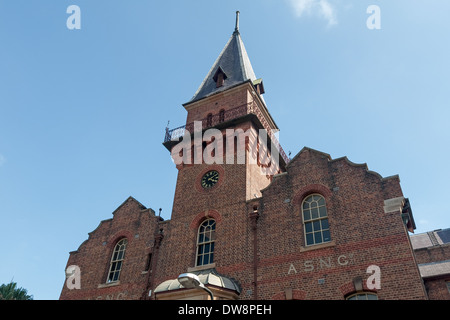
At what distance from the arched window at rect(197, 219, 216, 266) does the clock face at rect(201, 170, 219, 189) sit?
A: 6.57 ft

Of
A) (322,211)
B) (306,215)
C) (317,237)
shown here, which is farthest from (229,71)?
(317,237)

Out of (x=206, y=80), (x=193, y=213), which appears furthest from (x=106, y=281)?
(x=206, y=80)

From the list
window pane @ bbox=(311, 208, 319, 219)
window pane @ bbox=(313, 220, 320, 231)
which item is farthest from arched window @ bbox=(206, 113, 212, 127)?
window pane @ bbox=(313, 220, 320, 231)

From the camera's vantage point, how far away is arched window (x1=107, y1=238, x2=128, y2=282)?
59.3ft

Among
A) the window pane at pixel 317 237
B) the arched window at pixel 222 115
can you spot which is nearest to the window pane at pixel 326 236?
the window pane at pixel 317 237

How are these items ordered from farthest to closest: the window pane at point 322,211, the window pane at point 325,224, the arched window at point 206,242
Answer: the arched window at point 206,242
the window pane at point 322,211
the window pane at point 325,224

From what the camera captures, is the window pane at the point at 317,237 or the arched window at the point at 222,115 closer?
the window pane at the point at 317,237

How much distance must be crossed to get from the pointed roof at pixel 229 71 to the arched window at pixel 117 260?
10.0 metres

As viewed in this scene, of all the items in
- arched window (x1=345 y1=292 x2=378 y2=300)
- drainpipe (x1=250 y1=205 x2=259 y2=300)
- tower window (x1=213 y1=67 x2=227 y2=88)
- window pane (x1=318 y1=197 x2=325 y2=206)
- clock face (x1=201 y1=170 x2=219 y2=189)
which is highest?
tower window (x1=213 y1=67 x2=227 y2=88)

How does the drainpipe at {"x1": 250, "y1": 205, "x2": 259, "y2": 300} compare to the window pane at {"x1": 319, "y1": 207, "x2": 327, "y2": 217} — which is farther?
the window pane at {"x1": 319, "y1": 207, "x2": 327, "y2": 217}

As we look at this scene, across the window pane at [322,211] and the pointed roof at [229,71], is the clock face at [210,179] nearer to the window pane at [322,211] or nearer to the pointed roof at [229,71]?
the window pane at [322,211]

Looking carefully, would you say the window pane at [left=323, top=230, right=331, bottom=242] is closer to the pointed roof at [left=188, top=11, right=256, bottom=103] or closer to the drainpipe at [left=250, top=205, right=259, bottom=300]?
the drainpipe at [left=250, top=205, right=259, bottom=300]

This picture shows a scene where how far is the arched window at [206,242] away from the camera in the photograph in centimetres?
1627

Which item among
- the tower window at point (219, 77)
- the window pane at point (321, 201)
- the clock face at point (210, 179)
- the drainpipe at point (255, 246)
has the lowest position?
the drainpipe at point (255, 246)
